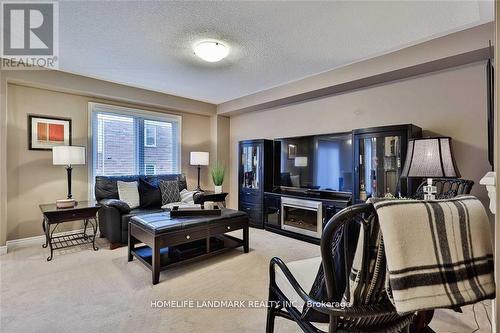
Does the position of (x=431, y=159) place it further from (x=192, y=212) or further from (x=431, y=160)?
(x=192, y=212)

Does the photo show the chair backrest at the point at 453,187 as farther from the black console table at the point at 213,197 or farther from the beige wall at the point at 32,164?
the beige wall at the point at 32,164

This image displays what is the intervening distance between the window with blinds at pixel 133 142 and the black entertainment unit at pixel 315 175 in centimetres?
152

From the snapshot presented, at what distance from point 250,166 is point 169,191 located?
1.56 m

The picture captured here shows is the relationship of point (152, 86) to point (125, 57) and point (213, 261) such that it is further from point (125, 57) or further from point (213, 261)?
point (213, 261)

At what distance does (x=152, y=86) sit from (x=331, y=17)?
3.16 metres


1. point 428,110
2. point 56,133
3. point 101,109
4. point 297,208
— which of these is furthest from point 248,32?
point 56,133

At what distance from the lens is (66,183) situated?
3791 millimetres

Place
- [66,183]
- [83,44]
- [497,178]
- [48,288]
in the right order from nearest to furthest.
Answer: [497,178] < [48,288] < [83,44] < [66,183]

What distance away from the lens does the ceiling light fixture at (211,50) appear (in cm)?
263

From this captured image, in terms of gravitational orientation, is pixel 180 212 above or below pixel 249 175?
below

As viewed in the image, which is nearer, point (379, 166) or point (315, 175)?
point (379, 166)

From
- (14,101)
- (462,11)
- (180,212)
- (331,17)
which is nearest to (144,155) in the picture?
(14,101)

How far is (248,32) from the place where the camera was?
246cm

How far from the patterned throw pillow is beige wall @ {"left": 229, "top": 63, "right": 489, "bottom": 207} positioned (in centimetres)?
233
